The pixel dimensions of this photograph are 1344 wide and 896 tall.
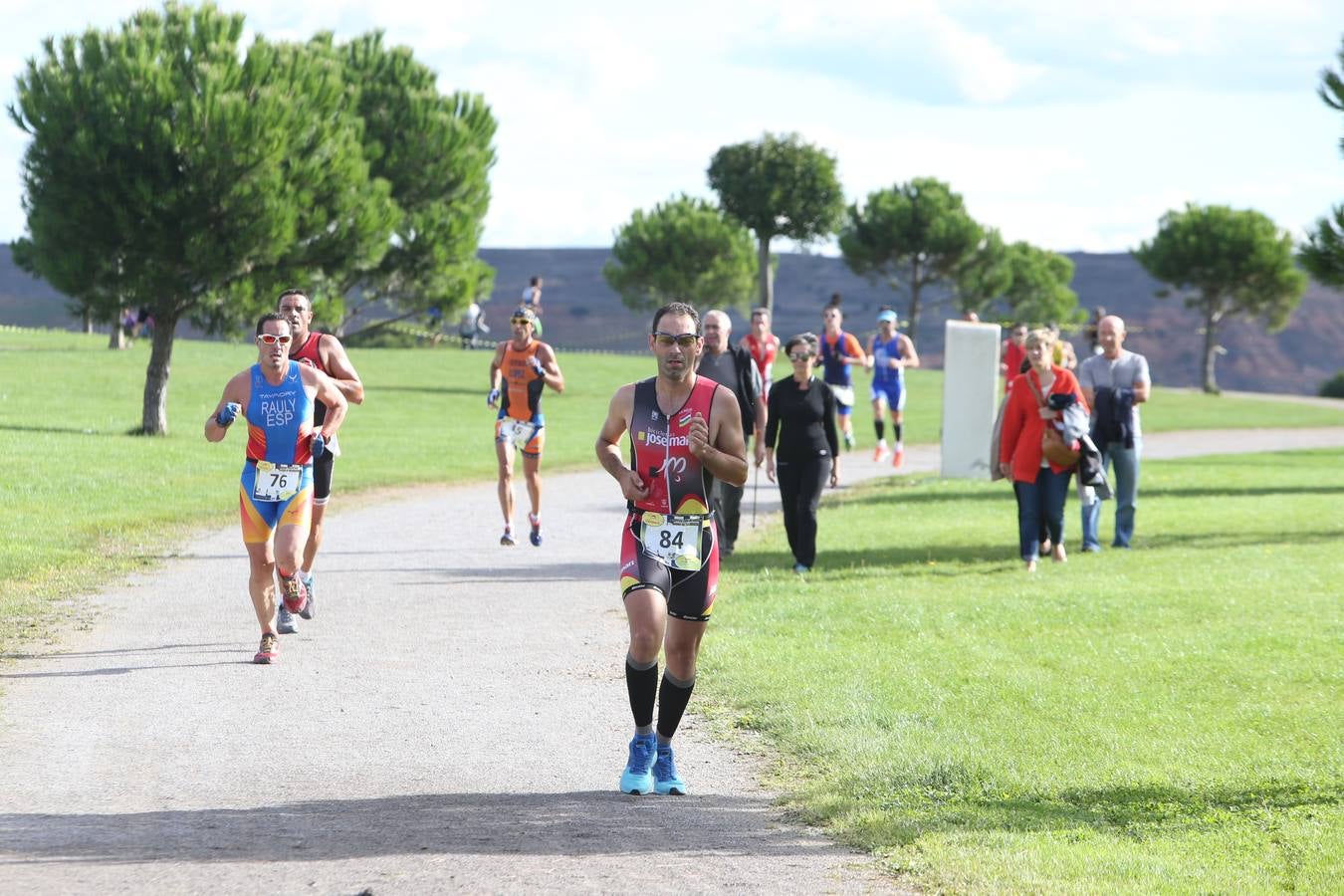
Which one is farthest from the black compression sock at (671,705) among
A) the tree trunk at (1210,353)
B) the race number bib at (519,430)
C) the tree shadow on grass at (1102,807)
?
the tree trunk at (1210,353)

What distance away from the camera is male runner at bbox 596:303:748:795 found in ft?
23.2

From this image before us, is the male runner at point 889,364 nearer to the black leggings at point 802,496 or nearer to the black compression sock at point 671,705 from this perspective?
the black leggings at point 802,496

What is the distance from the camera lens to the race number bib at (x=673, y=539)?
7082mm

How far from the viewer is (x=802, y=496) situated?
1390cm

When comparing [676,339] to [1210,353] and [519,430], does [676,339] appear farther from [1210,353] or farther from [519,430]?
[1210,353]

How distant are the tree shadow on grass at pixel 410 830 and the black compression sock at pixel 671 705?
0.35m

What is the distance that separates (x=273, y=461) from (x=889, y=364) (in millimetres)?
16251

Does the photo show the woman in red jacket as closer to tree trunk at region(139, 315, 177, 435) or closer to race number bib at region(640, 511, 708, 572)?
race number bib at region(640, 511, 708, 572)

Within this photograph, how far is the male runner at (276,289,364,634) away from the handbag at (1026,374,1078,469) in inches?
231

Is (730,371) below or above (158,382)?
above

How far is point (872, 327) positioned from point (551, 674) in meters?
112

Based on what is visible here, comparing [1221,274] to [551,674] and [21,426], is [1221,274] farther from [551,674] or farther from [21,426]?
[551,674]

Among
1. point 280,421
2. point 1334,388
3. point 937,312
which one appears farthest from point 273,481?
point 937,312

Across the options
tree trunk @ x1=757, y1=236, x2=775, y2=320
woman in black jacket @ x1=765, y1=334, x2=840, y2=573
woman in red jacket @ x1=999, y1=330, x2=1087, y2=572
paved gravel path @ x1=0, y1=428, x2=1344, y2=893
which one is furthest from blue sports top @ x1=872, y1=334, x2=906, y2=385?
tree trunk @ x1=757, y1=236, x2=775, y2=320
